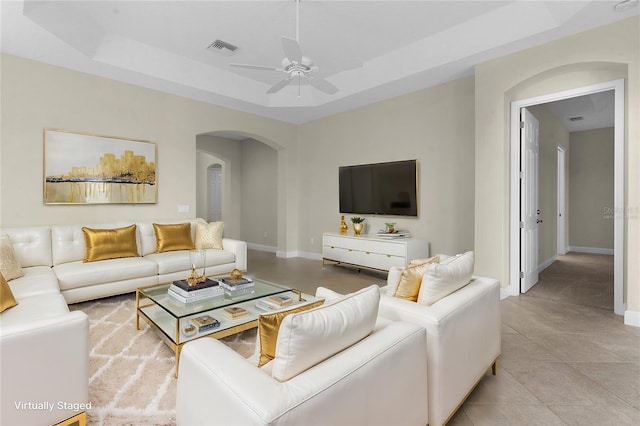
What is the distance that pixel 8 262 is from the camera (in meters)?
2.85

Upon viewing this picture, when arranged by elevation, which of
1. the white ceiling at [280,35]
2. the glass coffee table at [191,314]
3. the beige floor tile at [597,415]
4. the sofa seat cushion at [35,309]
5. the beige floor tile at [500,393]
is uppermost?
the white ceiling at [280,35]

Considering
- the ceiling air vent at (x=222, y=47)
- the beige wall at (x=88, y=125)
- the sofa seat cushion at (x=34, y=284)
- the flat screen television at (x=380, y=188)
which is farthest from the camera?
the flat screen television at (x=380, y=188)

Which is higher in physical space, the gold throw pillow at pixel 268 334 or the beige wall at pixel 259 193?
the beige wall at pixel 259 193

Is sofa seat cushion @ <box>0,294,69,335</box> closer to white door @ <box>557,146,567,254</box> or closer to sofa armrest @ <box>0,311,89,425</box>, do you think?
sofa armrest @ <box>0,311,89,425</box>

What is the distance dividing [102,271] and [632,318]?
5.29 metres

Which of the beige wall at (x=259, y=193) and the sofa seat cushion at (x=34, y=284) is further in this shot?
the beige wall at (x=259, y=193)

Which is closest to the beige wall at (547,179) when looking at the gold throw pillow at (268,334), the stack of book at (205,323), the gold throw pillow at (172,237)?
the stack of book at (205,323)

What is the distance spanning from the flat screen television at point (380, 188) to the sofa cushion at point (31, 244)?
426 centimetres

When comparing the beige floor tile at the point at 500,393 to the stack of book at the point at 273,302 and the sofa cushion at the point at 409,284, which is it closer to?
the sofa cushion at the point at 409,284

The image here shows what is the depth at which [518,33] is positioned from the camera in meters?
3.37

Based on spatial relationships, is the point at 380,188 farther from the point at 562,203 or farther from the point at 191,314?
the point at 562,203

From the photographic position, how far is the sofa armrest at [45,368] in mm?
1375

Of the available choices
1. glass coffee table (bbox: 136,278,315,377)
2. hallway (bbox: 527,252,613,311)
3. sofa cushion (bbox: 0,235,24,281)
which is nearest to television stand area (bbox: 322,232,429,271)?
hallway (bbox: 527,252,613,311)

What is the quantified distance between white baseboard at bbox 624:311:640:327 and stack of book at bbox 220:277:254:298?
3506 mm
